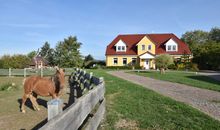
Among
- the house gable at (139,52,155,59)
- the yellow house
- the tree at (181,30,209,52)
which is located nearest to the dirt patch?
the yellow house

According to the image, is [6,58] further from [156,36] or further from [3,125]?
[3,125]

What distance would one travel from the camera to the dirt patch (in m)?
5.91

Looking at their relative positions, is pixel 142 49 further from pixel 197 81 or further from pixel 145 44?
pixel 197 81

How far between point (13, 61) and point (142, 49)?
2619cm

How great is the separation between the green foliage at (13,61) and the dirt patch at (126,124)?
123 ft

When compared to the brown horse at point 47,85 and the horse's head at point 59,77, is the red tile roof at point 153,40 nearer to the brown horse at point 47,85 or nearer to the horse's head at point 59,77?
the brown horse at point 47,85

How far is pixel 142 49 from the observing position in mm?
54500

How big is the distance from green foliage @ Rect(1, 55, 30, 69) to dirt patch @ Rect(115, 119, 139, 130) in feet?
123

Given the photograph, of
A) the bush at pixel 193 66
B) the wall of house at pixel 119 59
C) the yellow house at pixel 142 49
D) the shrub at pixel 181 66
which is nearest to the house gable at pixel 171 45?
the yellow house at pixel 142 49

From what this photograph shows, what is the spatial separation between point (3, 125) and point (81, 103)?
3785 millimetres

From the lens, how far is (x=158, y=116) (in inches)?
275

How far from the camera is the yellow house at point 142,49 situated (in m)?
54.0

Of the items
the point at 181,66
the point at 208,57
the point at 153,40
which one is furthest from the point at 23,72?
the point at 208,57

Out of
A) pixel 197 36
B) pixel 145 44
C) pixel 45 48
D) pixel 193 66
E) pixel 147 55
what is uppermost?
pixel 197 36
